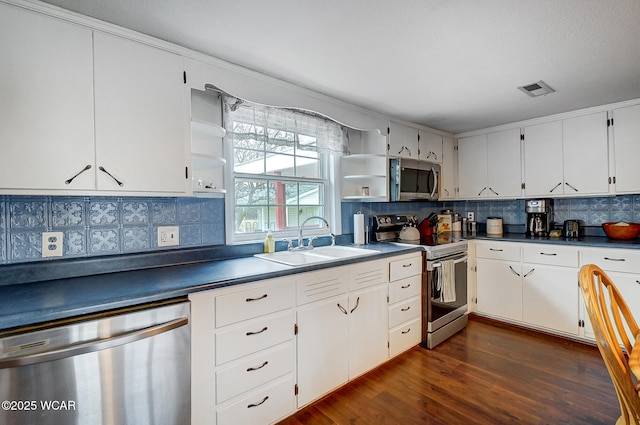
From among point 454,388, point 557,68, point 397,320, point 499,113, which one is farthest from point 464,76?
point 454,388

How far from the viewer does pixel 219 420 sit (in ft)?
4.87

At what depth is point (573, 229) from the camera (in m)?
3.10

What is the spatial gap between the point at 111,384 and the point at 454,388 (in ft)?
6.56

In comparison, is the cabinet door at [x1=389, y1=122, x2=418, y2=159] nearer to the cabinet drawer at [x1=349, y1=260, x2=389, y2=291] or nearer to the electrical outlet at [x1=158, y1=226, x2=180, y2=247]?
the cabinet drawer at [x1=349, y1=260, x2=389, y2=291]

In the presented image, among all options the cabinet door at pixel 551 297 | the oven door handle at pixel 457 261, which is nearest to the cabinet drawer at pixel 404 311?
the oven door handle at pixel 457 261

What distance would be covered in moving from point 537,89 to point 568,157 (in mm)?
1070

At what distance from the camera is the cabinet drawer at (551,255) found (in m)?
2.70

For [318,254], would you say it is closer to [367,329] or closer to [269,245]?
[269,245]

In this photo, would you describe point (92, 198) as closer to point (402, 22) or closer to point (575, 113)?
point (402, 22)

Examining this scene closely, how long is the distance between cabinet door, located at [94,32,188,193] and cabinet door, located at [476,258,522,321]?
10.1ft

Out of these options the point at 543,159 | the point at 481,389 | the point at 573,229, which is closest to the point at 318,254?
the point at 481,389

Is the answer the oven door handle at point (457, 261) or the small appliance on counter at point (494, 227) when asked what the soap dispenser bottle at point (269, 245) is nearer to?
the oven door handle at point (457, 261)

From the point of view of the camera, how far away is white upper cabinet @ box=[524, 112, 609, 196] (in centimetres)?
281

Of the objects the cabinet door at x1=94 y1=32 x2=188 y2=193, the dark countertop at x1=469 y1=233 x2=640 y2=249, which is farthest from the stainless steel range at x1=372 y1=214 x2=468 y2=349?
the cabinet door at x1=94 y1=32 x2=188 y2=193
